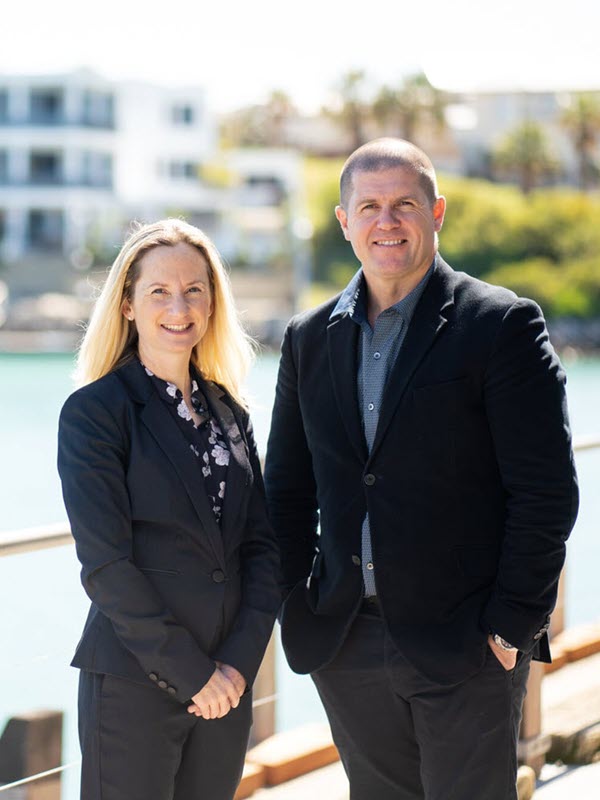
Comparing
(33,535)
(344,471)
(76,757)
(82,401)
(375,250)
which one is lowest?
(76,757)

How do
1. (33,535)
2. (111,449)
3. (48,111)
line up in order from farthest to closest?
1. (48,111)
2. (33,535)
3. (111,449)

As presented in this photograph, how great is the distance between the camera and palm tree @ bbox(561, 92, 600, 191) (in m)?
81.9

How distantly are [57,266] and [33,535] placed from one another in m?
67.1

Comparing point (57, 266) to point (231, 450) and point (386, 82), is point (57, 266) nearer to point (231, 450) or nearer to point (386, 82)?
point (386, 82)

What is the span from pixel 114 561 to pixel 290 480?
23.9 inches

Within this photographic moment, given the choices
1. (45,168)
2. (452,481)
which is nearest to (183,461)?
(452,481)

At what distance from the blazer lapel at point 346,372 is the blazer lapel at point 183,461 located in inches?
12.9

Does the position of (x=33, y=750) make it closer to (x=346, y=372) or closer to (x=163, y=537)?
(x=163, y=537)

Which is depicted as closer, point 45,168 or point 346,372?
point 346,372

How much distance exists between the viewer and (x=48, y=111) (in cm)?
7300

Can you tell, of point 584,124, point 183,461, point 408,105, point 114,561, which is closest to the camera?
point 114,561

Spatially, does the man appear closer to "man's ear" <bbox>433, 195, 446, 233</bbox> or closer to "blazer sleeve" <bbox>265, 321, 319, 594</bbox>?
"man's ear" <bbox>433, 195, 446, 233</bbox>

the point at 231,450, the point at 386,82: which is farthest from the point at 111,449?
the point at 386,82

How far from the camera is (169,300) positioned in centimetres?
243
